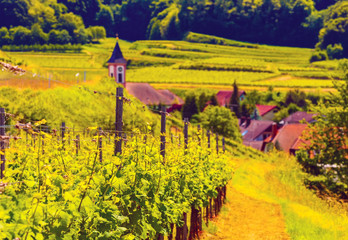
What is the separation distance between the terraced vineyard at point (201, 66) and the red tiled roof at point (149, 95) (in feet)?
73.4

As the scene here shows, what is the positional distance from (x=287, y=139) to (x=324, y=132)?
4314 centimetres

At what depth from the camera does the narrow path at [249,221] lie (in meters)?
15.2

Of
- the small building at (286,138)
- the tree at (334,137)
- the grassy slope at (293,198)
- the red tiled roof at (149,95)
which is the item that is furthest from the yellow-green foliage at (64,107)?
the red tiled roof at (149,95)

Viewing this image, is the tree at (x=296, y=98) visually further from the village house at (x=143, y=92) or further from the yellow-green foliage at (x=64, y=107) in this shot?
the yellow-green foliage at (x=64, y=107)

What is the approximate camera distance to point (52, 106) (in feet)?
108

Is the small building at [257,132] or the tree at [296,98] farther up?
the tree at [296,98]

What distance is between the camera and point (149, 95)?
117 m

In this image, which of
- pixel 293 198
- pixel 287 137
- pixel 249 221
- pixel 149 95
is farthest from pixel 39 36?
pixel 249 221

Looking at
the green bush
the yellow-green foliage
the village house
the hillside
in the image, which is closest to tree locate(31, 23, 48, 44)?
the village house

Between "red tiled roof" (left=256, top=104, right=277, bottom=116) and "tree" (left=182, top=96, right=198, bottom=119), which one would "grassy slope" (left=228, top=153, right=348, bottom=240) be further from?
"red tiled roof" (left=256, top=104, right=277, bottom=116)

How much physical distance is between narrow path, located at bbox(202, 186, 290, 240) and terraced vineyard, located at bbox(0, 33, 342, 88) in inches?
4513

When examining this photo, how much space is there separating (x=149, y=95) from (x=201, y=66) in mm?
51556

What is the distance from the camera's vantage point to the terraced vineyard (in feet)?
494

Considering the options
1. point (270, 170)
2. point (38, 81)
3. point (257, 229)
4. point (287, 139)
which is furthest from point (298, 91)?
point (257, 229)
